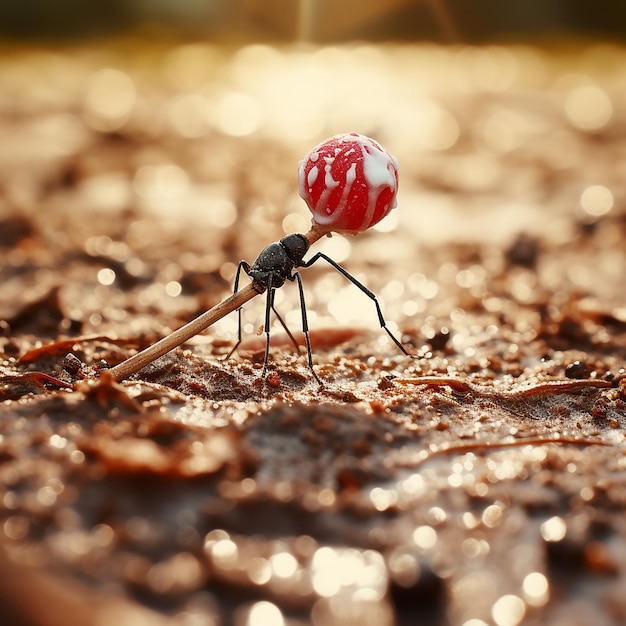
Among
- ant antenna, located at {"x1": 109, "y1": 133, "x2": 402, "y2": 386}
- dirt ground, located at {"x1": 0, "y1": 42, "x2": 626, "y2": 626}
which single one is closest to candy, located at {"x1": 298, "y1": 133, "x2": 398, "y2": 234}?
ant antenna, located at {"x1": 109, "y1": 133, "x2": 402, "y2": 386}

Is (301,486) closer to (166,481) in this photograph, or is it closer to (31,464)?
(166,481)

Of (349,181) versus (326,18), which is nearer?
(349,181)

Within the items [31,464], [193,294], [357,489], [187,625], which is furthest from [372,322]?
[187,625]

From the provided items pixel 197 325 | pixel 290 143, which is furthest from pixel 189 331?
pixel 290 143

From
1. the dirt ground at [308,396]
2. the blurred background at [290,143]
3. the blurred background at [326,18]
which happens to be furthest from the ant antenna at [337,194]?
the blurred background at [326,18]

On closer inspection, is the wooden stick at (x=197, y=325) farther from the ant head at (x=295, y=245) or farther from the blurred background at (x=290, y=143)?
the blurred background at (x=290, y=143)

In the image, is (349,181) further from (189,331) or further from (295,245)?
(189,331)

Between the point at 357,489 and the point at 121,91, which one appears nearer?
the point at 357,489
